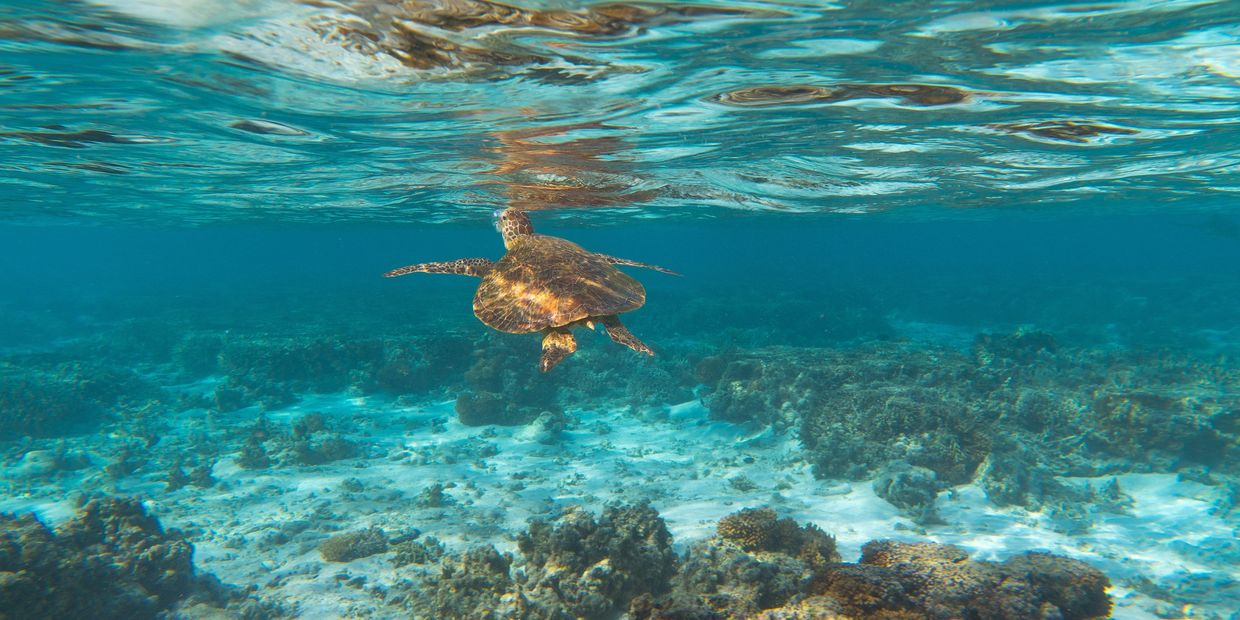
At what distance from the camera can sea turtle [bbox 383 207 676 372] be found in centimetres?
698

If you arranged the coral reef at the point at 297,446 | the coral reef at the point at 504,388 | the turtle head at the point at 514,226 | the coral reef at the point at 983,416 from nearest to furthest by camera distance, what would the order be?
the turtle head at the point at 514,226, the coral reef at the point at 983,416, the coral reef at the point at 297,446, the coral reef at the point at 504,388

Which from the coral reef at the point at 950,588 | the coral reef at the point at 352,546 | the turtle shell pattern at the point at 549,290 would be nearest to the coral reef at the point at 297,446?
the coral reef at the point at 352,546

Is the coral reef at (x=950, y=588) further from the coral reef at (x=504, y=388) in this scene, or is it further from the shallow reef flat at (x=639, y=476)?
the coral reef at (x=504, y=388)

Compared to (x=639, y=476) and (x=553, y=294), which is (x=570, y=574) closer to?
(x=553, y=294)

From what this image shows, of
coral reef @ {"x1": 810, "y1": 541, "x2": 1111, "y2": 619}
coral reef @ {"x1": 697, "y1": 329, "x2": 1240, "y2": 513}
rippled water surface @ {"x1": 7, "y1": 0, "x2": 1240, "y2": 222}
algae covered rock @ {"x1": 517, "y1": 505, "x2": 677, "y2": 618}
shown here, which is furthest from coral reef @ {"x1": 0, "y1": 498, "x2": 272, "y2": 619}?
coral reef @ {"x1": 697, "y1": 329, "x2": 1240, "y2": 513}

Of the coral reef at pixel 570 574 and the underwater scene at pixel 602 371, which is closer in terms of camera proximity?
the coral reef at pixel 570 574

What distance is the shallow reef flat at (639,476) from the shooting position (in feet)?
23.3

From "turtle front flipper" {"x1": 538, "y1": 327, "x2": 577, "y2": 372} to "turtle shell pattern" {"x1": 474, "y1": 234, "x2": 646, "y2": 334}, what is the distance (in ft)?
1.00

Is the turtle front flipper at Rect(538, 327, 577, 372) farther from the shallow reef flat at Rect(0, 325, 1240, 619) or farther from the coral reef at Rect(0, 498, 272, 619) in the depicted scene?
the coral reef at Rect(0, 498, 272, 619)

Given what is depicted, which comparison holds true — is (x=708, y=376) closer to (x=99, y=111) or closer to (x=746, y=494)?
(x=746, y=494)

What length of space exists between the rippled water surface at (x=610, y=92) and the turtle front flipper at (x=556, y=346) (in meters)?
4.13

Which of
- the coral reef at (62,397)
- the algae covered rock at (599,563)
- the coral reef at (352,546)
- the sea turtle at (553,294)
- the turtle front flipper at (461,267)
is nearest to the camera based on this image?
the algae covered rock at (599,563)

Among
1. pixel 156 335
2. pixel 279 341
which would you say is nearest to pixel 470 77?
pixel 279 341

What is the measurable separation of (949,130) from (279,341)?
24.6 m
